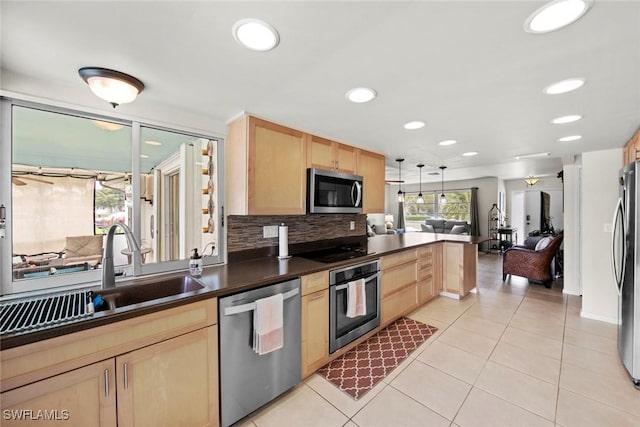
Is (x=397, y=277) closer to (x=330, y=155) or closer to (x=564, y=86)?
(x=330, y=155)

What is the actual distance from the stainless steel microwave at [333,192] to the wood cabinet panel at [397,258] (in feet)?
2.12

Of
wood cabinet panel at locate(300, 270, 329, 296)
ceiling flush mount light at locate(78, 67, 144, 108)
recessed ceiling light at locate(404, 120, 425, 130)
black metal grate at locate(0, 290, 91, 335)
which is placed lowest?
wood cabinet panel at locate(300, 270, 329, 296)

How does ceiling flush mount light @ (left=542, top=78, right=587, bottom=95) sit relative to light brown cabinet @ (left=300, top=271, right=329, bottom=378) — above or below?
above

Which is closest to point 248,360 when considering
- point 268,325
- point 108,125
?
point 268,325

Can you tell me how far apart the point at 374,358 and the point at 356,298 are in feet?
1.81

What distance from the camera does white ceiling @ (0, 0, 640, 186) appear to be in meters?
0.99

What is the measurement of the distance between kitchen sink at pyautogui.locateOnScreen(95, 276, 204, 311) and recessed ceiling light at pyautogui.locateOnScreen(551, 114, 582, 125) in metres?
3.19

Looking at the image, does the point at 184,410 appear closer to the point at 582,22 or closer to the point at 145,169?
the point at 145,169

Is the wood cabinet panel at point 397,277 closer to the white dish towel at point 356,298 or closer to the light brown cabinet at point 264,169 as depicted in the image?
the white dish towel at point 356,298

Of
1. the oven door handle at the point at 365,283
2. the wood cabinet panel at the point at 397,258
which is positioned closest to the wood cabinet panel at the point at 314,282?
the oven door handle at the point at 365,283

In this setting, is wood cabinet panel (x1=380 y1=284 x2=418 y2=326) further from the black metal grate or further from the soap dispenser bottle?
the black metal grate

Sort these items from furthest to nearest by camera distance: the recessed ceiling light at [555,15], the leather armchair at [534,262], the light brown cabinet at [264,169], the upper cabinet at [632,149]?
the leather armchair at [534,262] → the upper cabinet at [632,149] → the light brown cabinet at [264,169] → the recessed ceiling light at [555,15]

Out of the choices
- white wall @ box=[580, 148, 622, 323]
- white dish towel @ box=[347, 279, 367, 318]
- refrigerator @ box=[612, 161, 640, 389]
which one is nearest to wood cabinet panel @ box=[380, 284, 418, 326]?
white dish towel @ box=[347, 279, 367, 318]

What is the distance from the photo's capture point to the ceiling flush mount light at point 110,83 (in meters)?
1.36
